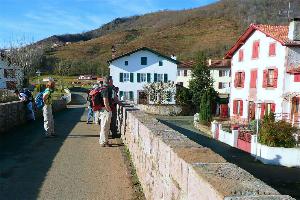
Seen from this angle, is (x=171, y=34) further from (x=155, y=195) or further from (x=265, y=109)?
(x=155, y=195)

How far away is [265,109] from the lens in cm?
3428

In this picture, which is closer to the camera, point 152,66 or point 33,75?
point 152,66

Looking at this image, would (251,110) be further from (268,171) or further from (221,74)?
(221,74)

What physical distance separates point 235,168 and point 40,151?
660cm

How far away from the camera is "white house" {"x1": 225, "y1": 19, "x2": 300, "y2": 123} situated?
1243 inches

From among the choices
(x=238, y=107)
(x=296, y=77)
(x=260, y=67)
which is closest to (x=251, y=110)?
(x=238, y=107)

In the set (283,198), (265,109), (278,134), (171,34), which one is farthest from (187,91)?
(171,34)

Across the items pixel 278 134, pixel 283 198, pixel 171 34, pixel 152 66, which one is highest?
pixel 171 34

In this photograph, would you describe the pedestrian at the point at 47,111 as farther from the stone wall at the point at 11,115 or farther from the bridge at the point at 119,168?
the stone wall at the point at 11,115

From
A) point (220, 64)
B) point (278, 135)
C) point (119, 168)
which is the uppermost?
point (220, 64)

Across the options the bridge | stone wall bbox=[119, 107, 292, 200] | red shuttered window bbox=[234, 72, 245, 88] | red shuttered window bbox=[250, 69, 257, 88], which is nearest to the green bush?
the bridge

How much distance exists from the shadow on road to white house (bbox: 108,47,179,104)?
42.0 m

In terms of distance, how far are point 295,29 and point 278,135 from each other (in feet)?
40.6

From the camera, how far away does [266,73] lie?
3409 cm
